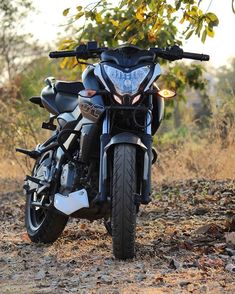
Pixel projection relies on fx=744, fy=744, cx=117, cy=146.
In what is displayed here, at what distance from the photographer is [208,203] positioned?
769cm

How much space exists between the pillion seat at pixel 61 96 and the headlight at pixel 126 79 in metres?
1.10

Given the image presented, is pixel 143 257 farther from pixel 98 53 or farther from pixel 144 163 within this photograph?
pixel 98 53

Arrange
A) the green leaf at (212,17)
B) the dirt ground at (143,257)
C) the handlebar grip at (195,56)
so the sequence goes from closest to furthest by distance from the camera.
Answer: the dirt ground at (143,257) < the handlebar grip at (195,56) < the green leaf at (212,17)

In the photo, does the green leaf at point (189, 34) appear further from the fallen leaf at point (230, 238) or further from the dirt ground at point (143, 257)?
the fallen leaf at point (230, 238)

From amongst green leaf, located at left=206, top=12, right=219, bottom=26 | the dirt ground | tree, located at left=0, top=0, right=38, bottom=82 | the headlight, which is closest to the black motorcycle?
the headlight

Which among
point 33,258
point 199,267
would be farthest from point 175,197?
point 199,267

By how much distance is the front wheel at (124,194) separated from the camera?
475 centimetres

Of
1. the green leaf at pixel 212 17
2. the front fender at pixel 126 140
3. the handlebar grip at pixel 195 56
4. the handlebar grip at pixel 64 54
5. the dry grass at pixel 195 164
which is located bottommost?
the dry grass at pixel 195 164

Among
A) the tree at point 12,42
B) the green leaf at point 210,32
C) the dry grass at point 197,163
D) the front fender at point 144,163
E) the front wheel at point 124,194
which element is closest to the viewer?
the front wheel at point 124,194

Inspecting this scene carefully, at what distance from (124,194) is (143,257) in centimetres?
54

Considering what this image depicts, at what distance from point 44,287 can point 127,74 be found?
4.96 feet

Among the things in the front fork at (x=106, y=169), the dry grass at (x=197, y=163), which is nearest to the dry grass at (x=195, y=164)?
the dry grass at (x=197, y=163)

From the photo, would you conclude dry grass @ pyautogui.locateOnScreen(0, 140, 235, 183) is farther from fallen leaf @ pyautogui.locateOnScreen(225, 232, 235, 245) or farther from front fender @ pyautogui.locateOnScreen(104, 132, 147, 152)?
front fender @ pyautogui.locateOnScreen(104, 132, 147, 152)

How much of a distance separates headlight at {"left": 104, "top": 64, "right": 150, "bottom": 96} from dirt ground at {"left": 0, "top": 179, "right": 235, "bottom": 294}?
3.71ft
